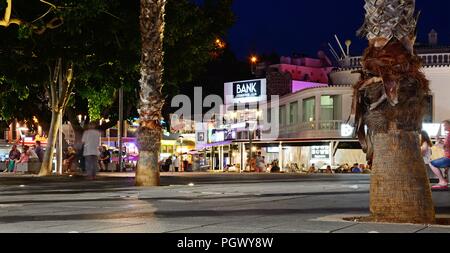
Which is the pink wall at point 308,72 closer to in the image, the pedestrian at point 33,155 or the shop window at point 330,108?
the shop window at point 330,108

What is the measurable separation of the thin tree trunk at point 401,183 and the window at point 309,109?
3645 cm

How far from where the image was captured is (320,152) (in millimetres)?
45500

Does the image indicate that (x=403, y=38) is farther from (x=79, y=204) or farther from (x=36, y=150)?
(x=36, y=150)

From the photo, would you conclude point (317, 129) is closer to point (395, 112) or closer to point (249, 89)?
point (249, 89)

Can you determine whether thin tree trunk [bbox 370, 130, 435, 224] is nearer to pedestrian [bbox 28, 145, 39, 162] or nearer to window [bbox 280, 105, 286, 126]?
pedestrian [bbox 28, 145, 39, 162]

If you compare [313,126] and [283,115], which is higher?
[283,115]

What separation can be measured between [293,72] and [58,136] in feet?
108

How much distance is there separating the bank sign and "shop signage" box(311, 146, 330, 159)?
9851 millimetres

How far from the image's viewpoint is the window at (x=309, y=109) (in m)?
44.7

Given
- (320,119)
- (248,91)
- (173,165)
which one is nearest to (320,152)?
(320,119)

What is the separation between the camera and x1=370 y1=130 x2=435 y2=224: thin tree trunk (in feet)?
26.0

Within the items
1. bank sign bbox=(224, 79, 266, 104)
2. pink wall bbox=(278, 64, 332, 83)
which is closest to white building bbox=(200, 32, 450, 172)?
bank sign bbox=(224, 79, 266, 104)

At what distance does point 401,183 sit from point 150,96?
11.5 m
